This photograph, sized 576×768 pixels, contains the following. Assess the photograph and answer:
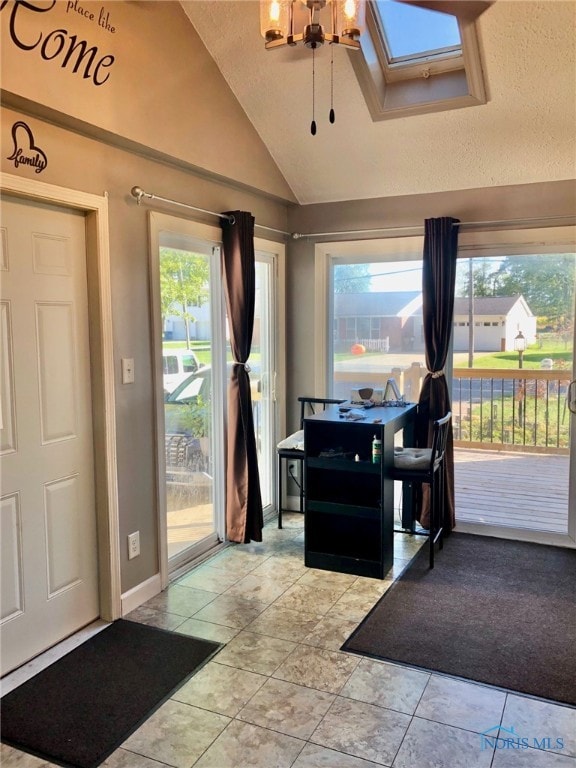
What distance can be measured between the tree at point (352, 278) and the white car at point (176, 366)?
55.4 inches

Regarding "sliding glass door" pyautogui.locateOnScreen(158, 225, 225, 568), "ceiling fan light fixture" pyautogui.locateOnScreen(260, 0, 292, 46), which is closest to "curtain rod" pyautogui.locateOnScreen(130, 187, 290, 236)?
"sliding glass door" pyautogui.locateOnScreen(158, 225, 225, 568)

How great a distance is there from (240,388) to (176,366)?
19.1 inches

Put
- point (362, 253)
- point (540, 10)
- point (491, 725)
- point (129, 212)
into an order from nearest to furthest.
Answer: point (491, 725), point (540, 10), point (129, 212), point (362, 253)

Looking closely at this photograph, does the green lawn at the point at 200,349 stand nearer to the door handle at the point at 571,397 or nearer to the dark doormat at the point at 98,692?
the dark doormat at the point at 98,692

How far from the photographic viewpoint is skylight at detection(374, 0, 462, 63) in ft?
10.1

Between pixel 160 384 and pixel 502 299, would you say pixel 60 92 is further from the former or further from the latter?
pixel 502 299

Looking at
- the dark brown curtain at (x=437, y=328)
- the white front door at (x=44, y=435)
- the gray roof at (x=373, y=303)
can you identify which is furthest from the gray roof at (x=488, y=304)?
the white front door at (x=44, y=435)

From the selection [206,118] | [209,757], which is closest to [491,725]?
[209,757]

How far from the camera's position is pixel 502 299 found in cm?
402

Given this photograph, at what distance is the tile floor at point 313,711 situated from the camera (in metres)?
2.02

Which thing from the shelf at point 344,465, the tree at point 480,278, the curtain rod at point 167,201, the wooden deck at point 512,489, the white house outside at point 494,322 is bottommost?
the wooden deck at point 512,489

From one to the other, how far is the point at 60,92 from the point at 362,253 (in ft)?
8.00

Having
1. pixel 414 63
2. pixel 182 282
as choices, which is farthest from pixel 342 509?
pixel 414 63

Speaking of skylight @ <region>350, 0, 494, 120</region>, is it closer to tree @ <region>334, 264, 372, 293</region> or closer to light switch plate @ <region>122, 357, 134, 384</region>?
tree @ <region>334, 264, 372, 293</region>
